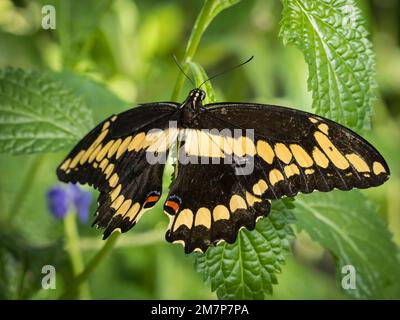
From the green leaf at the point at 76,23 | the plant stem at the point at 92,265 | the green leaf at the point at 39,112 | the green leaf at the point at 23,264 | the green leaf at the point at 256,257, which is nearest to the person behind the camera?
the green leaf at the point at 256,257

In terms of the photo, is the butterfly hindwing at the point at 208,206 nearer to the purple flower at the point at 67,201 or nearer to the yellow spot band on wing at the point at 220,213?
the yellow spot band on wing at the point at 220,213

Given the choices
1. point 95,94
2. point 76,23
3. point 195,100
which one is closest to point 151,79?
point 76,23

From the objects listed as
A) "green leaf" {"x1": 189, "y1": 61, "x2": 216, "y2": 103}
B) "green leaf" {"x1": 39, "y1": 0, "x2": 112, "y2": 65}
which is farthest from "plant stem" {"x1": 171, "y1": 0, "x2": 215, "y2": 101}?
"green leaf" {"x1": 39, "y1": 0, "x2": 112, "y2": 65}

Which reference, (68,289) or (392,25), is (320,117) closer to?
(68,289)

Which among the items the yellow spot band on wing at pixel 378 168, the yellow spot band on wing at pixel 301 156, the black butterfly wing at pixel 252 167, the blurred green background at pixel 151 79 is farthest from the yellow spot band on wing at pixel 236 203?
the blurred green background at pixel 151 79

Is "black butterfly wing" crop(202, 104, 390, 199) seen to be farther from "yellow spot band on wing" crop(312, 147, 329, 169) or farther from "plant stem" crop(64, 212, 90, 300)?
"plant stem" crop(64, 212, 90, 300)
